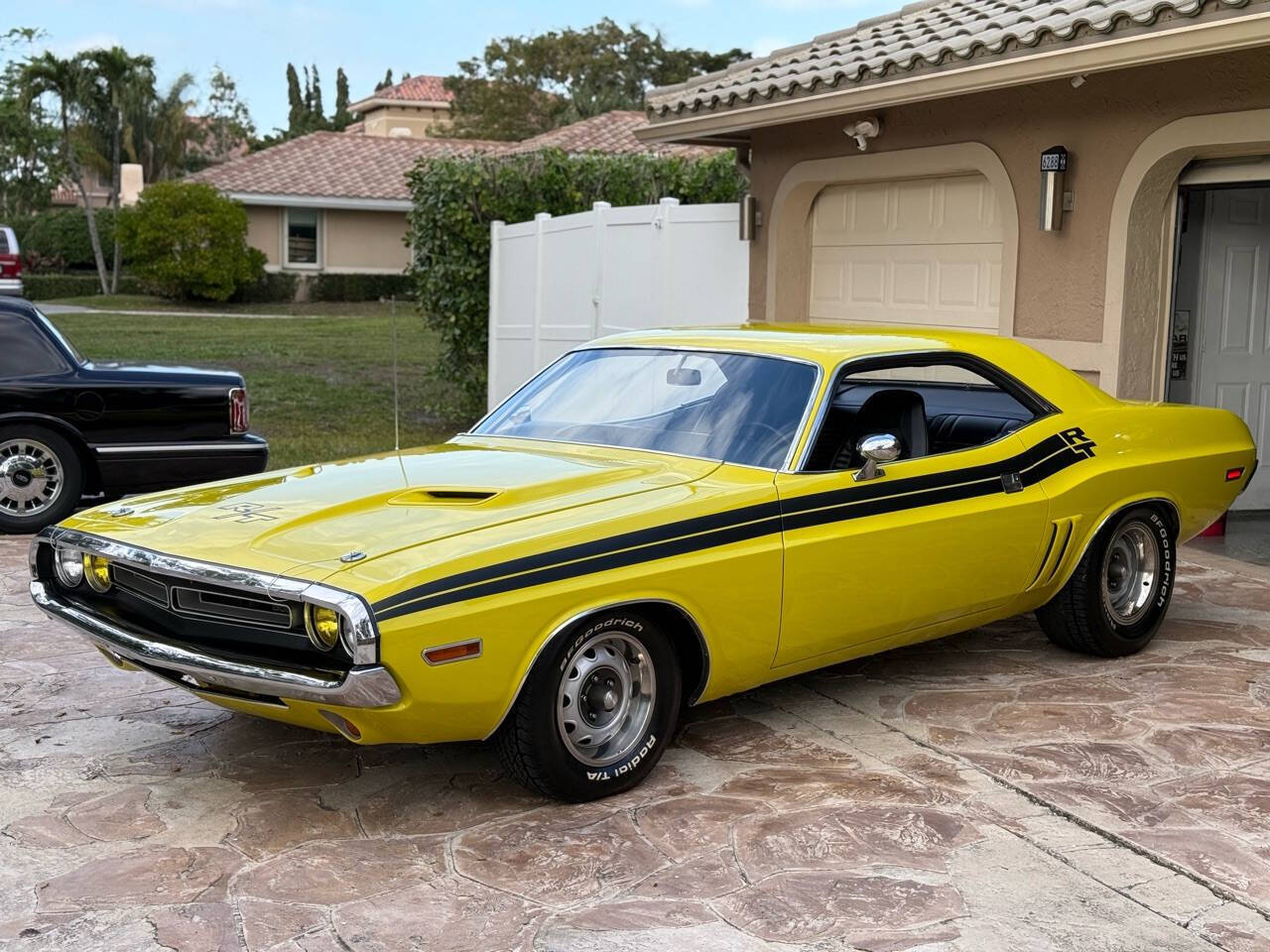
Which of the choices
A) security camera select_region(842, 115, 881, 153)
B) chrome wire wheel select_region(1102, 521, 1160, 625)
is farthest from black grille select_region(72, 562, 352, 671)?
security camera select_region(842, 115, 881, 153)

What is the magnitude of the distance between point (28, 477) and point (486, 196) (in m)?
7.02

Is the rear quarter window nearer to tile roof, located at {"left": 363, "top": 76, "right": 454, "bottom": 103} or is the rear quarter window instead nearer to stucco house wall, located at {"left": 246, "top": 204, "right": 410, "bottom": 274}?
stucco house wall, located at {"left": 246, "top": 204, "right": 410, "bottom": 274}

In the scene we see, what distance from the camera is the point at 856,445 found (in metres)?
5.64

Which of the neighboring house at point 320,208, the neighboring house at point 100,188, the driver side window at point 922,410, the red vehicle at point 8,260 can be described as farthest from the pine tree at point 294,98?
the driver side window at point 922,410

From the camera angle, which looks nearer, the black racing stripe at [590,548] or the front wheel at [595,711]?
the black racing stripe at [590,548]

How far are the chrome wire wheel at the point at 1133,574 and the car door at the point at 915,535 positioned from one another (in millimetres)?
734

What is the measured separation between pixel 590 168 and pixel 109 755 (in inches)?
445

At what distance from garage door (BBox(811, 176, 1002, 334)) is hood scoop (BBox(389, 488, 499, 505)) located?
19.2 feet

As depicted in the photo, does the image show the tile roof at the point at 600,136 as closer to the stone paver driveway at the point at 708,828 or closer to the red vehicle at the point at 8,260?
the red vehicle at the point at 8,260

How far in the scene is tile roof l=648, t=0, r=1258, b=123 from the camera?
320 inches

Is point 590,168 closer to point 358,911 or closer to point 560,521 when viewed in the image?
point 560,521

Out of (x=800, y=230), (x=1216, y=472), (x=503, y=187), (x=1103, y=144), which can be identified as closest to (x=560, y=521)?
(x=1216, y=472)

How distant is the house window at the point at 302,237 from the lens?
130 feet

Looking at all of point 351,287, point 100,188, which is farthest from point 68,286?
point 100,188
